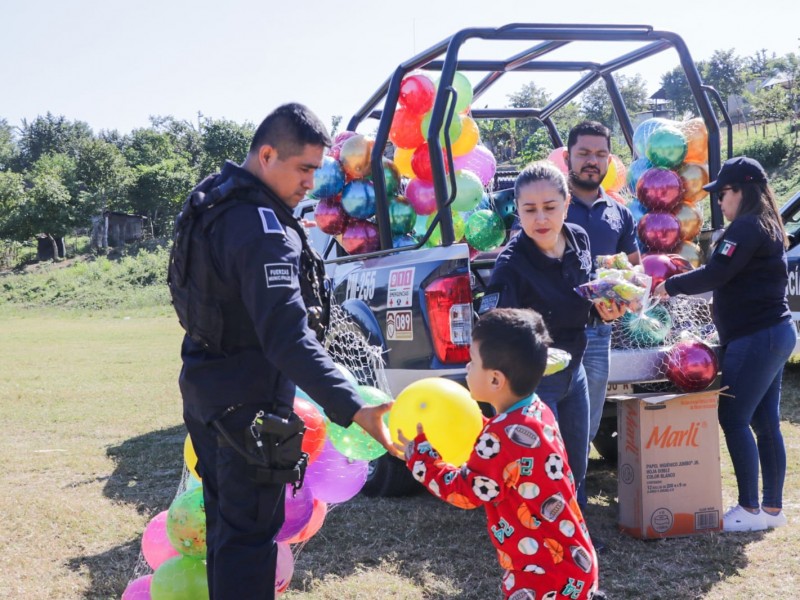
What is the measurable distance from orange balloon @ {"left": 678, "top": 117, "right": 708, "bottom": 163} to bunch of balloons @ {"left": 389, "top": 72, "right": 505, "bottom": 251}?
55.2 inches

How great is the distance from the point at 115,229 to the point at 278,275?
2069 inches

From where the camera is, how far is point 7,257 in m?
48.7

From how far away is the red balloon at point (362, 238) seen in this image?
17.1 feet

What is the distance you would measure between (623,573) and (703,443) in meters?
0.89

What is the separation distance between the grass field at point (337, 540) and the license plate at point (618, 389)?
747mm

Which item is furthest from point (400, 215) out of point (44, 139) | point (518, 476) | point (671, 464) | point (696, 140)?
point (44, 139)

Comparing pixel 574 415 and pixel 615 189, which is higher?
pixel 615 189

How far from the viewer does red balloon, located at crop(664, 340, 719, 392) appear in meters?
4.24

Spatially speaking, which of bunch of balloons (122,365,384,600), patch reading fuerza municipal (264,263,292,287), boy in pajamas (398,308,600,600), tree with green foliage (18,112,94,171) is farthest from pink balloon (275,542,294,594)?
tree with green foliage (18,112,94,171)

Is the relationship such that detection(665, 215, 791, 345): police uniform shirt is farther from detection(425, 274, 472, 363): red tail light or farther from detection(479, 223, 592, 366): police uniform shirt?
detection(425, 274, 472, 363): red tail light

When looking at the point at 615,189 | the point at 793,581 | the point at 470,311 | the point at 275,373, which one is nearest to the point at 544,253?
the point at 470,311

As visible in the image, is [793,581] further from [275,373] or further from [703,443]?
[275,373]

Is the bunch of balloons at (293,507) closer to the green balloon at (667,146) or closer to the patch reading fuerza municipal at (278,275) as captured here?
the patch reading fuerza municipal at (278,275)

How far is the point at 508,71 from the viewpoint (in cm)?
595
